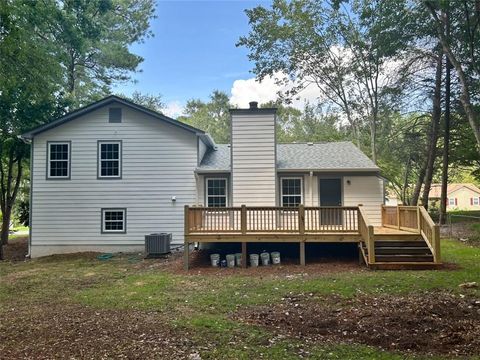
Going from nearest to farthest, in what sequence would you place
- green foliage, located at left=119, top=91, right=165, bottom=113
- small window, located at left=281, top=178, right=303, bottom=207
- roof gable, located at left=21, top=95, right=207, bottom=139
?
small window, located at left=281, top=178, right=303, bottom=207
roof gable, located at left=21, top=95, right=207, bottom=139
green foliage, located at left=119, top=91, right=165, bottom=113

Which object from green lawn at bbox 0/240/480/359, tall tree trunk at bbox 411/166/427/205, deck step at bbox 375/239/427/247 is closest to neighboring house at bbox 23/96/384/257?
green lawn at bbox 0/240/480/359

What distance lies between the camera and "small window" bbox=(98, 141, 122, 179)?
14016 mm

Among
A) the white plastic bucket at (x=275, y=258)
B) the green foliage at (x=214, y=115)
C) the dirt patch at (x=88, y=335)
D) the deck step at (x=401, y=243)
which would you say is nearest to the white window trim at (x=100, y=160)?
the white plastic bucket at (x=275, y=258)

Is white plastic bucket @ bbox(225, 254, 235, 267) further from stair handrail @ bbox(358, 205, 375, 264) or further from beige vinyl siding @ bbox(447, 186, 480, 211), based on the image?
beige vinyl siding @ bbox(447, 186, 480, 211)

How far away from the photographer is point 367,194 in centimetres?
1312

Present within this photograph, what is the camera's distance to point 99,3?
1543cm

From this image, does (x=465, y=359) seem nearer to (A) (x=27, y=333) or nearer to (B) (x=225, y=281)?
(B) (x=225, y=281)

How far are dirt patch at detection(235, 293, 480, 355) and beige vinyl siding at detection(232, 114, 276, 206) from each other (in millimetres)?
6011

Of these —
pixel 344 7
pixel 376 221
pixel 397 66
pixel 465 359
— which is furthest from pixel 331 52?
pixel 465 359

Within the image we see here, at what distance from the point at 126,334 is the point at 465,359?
4392mm

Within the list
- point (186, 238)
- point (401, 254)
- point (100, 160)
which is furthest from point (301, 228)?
point (100, 160)

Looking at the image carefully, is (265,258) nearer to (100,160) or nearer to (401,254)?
(401,254)

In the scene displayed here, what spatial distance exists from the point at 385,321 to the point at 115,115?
39.7 ft

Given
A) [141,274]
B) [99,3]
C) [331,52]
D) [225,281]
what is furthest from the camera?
[331,52]
